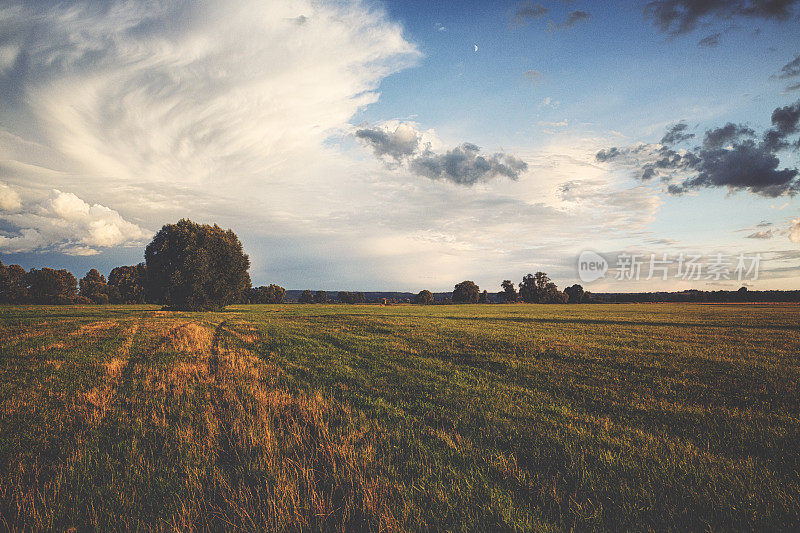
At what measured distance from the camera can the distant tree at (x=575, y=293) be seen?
16450 centimetres

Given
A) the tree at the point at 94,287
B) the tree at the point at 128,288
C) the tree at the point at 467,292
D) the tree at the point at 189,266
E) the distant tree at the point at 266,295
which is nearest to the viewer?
the tree at the point at 189,266

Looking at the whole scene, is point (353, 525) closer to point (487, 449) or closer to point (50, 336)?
point (487, 449)

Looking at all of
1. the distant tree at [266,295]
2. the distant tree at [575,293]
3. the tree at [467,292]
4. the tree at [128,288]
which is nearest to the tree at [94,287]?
the tree at [128,288]

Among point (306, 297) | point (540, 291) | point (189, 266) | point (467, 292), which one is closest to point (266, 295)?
point (306, 297)

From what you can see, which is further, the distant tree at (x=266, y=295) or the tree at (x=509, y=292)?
the tree at (x=509, y=292)

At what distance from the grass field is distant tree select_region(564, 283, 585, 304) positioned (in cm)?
17015

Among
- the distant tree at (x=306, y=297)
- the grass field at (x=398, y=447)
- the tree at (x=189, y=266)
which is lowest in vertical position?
the distant tree at (x=306, y=297)

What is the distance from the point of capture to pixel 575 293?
166000 mm

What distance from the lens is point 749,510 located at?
4.26 metres

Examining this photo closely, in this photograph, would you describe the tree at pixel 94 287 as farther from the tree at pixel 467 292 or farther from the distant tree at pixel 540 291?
the distant tree at pixel 540 291

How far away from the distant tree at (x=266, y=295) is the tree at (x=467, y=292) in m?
83.6

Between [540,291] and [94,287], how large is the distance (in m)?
177

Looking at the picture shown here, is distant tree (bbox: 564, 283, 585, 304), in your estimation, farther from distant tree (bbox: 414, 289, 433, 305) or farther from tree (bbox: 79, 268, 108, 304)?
tree (bbox: 79, 268, 108, 304)

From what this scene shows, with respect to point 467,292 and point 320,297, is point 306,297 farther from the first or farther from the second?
point 467,292
